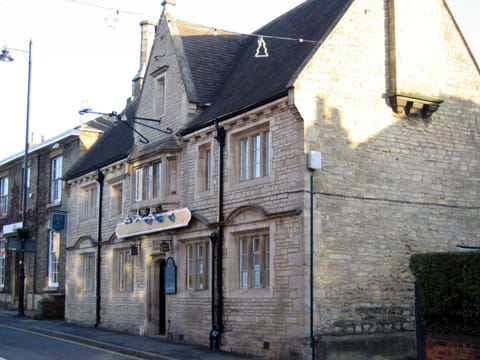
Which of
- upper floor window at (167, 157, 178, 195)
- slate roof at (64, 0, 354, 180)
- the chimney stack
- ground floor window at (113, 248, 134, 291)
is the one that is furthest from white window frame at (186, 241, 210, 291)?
the chimney stack

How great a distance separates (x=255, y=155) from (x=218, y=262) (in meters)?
2.97

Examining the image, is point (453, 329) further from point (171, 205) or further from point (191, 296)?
point (171, 205)

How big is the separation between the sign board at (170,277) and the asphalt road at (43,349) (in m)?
2.72

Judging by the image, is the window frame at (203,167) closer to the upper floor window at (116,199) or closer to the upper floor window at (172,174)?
the upper floor window at (172,174)

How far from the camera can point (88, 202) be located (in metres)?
28.5

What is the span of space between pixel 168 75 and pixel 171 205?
417 centimetres

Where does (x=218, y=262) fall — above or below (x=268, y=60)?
below

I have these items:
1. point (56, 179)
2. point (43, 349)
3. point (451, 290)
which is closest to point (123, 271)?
point (43, 349)

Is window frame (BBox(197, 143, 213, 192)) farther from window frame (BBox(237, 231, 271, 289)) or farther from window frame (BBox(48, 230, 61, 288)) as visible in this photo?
window frame (BBox(48, 230, 61, 288))

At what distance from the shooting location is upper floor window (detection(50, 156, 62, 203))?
33.3 metres

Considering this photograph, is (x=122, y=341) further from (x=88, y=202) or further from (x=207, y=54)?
(x=207, y=54)

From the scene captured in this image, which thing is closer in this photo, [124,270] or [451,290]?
[451,290]

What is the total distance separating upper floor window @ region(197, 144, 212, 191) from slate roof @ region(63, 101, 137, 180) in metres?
4.59

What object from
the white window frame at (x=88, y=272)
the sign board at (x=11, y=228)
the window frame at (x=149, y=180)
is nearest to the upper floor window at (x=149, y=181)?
the window frame at (x=149, y=180)
